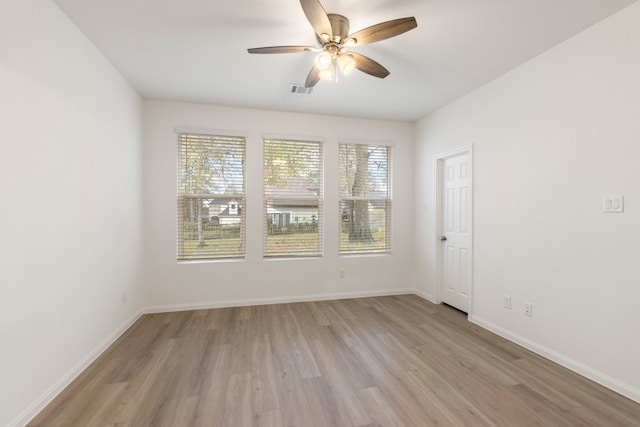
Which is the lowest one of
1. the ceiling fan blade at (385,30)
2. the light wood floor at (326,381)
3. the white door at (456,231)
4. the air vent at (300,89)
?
the light wood floor at (326,381)

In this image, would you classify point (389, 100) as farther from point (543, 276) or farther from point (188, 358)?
point (188, 358)

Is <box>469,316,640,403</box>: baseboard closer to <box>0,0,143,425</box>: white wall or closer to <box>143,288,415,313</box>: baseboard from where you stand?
<box>143,288,415,313</box>: baseboard

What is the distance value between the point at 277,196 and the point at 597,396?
12.0ft

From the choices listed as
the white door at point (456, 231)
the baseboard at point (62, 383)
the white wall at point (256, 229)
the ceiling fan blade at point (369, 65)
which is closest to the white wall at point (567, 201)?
the white door at point (456, 231)

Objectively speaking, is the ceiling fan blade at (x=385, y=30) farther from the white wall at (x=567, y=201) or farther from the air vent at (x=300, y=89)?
the white wall at (x=567, y=201)

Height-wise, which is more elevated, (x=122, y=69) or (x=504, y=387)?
(x=122, y=69)

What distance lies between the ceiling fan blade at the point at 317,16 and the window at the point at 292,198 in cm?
220

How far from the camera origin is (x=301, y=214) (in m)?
4.20

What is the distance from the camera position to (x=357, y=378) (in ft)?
7.24


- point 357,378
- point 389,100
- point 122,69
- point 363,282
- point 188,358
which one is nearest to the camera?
point 357,378

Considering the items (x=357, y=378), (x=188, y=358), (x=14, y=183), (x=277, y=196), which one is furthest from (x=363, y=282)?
(x=14, y=183)

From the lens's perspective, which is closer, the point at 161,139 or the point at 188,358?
the point at 188,358

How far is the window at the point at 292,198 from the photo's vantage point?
407 centimetres

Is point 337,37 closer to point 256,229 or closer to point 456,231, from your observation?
point 256,229
